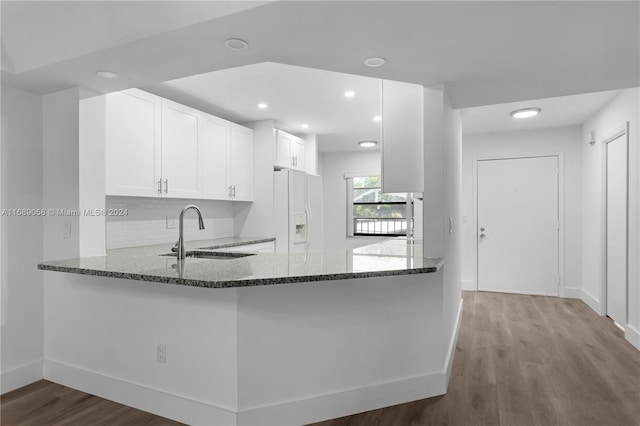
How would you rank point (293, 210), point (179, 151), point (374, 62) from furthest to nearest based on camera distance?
point (293, 210), point (179, 151), point (374, 62)

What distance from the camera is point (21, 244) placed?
106 inches

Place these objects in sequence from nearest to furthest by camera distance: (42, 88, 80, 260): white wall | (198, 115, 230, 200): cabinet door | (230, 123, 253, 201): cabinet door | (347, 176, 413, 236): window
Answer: (42, 88, 80, 260): white wall < (198, 115, 230, 200): cabinet door < (230, 123, 253, 201): cabinet door < (347, 176, 413, 236): window

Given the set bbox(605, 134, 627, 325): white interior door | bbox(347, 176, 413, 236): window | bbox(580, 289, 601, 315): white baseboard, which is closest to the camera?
bbox(605, 134, 627, 325): white interior door

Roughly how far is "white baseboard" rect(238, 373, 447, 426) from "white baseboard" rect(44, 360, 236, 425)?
0.18m

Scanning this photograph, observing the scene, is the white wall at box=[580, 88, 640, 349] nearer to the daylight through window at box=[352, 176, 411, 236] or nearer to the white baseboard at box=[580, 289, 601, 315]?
the white baseboard at box=[580, 289, 601, 315]

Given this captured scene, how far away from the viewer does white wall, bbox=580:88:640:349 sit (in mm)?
3404

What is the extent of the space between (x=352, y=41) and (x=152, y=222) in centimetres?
294

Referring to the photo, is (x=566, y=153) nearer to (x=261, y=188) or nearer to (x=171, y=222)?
(x=261, y=188)

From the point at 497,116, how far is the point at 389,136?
2513 mm

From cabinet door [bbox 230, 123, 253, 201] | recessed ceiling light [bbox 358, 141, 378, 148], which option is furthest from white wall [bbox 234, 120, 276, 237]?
recessed ceiling light [bbox 358, 141, 378, 148]

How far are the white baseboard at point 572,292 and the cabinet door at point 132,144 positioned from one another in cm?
535

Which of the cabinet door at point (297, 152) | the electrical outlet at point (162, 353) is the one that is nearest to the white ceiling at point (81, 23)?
the electrical outlet at point (162, 353)

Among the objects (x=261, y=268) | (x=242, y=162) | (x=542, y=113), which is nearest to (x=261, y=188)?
(x=242, y=162)

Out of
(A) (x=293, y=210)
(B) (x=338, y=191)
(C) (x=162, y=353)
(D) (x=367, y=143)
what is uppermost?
(D) (x=367, y=143)
